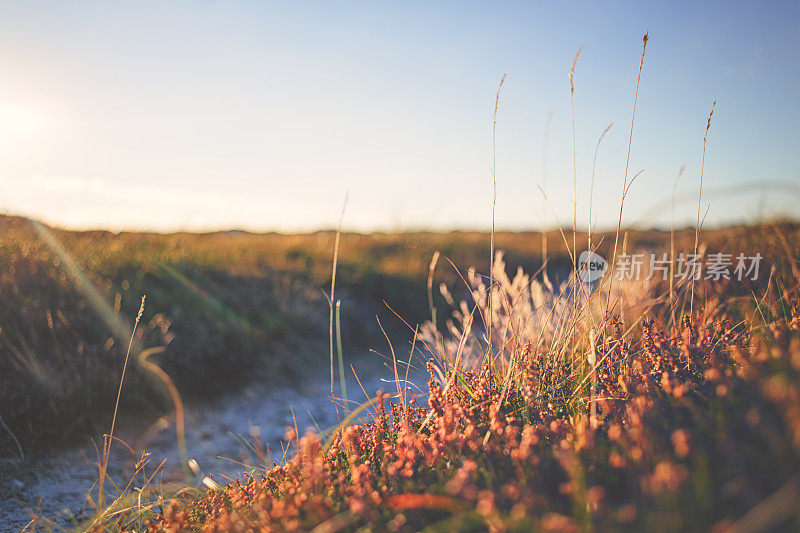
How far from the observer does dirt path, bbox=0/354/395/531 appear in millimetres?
3521

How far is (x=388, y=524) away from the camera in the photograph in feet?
5.51

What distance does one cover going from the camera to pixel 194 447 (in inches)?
178

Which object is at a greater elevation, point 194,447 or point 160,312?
point 160,312

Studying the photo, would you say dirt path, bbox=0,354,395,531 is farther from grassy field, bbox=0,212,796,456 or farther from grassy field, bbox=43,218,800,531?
grassy field, bbox=43,218,800,531

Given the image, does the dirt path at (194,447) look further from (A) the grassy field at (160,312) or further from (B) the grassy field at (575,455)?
(B) the grassy field at (575,455)

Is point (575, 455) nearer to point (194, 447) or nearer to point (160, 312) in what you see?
point (194, 447)

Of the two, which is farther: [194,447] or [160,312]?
[160,312]

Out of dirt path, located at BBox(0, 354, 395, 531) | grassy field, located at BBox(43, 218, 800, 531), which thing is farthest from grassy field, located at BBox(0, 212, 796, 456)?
grassy field, located at BBox(43, 218, 800, 531)

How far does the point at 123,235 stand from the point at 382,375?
5312mm

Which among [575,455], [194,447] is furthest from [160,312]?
[575,455]

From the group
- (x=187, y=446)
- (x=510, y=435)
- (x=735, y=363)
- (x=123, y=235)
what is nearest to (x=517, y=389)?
(x=510, y=435)

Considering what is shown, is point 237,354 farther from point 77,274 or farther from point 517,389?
point 517,389

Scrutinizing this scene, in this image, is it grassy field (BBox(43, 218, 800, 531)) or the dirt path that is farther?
the dirt path

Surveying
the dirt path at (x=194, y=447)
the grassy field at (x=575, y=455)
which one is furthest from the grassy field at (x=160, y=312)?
the grassy field at (x=575, y=455)
